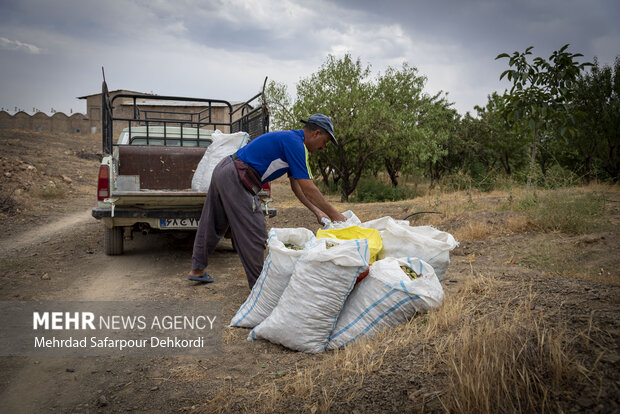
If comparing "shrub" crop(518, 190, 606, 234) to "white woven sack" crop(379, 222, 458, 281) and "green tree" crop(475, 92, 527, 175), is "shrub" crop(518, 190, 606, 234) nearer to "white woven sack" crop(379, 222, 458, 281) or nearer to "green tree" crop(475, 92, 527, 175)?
"white woven sack" crop(379, 222, 458, 281)

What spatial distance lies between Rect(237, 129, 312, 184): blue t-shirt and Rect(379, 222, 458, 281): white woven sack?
890mm

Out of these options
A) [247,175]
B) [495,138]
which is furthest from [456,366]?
[495,138]

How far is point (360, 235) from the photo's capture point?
349cm

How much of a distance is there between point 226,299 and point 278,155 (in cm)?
146

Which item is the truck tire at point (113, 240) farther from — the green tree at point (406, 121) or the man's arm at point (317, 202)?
the green tree at point (406, 121)

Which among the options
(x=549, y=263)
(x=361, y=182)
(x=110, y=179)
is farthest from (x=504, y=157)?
(x=110, y=179)

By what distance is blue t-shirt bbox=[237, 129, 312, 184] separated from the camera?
3725 mm

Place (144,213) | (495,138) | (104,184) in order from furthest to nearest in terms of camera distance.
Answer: (495,138) → (144,213) → (104,184)

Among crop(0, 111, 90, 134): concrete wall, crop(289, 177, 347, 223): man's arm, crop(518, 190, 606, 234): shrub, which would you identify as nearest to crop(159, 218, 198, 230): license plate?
crop(289, 177, 347, 223): man's arm

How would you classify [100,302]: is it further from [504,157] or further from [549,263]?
[504,157]

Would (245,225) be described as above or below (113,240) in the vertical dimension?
above

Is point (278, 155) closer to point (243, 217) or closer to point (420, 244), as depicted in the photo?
point (243, 217)

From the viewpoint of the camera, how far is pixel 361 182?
20016mm

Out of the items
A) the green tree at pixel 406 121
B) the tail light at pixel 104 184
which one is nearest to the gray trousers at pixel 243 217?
the tail light at pixel 104 184
